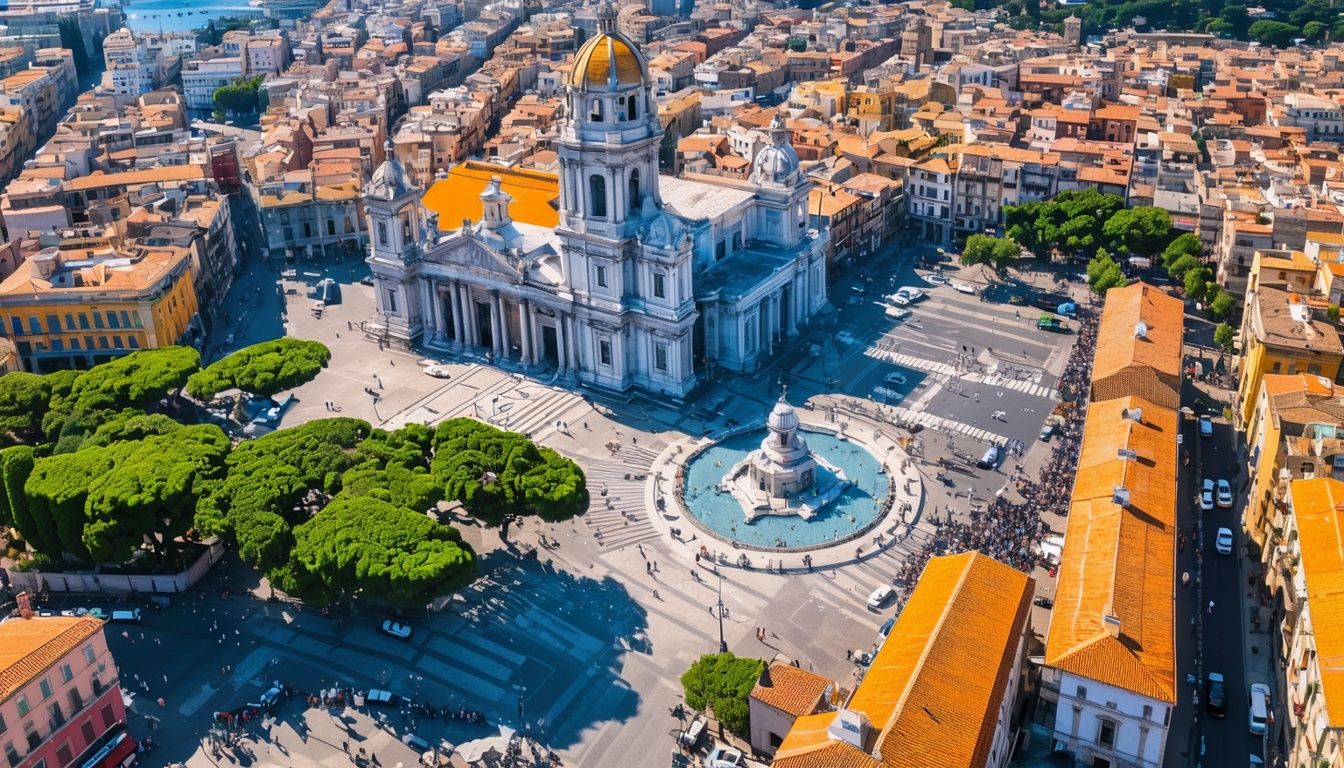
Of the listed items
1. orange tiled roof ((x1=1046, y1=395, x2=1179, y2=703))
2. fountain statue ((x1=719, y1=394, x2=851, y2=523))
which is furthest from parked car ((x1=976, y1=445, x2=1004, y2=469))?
fountain statue ((x1=719, y1=394, x2=851, y2=523))

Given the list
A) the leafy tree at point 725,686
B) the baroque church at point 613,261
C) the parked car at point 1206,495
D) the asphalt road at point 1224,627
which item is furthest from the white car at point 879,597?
the baroque church at point 613,261

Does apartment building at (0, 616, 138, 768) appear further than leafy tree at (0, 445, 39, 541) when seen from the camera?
No

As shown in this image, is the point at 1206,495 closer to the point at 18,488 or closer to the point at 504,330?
the point at 504,330

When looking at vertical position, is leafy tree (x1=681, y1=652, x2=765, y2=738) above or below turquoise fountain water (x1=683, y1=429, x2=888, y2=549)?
above

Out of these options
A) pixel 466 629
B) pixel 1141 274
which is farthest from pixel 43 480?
pixel 1141 274

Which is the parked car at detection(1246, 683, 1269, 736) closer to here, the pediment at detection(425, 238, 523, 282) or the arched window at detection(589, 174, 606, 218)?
the arched window at detection(589, 174, 606, 218)

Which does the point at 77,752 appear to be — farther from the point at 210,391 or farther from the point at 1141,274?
the point at 1141,274

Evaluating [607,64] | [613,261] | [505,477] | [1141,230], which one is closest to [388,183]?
[613,261]
